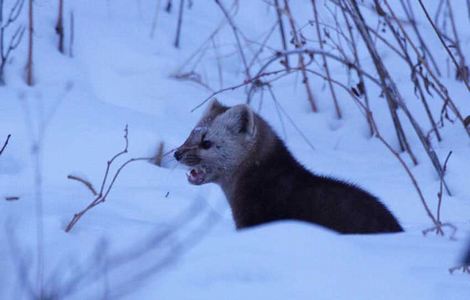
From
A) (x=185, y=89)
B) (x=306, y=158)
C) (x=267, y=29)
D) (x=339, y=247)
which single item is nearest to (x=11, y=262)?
(x=339, y=247)

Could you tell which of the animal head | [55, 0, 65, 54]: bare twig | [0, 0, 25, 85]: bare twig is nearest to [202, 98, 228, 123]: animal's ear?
the animal head

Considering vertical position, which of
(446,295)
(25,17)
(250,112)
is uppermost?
(25,17)

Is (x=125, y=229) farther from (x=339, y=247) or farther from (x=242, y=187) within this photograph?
(x=242, y=187)

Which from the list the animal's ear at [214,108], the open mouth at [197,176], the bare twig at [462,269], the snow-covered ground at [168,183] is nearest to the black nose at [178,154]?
the open mouth at [197,176]

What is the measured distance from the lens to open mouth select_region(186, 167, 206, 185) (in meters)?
5.53

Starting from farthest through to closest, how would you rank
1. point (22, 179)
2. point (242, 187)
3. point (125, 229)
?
point (22, 179) → point (242, 187) → point (125, 229)

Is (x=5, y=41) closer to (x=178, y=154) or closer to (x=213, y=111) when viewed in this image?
(x=213, y=111)

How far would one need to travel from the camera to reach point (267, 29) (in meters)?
9.76

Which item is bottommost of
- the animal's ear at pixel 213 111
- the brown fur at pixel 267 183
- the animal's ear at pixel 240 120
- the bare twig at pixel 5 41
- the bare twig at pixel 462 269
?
the bare twig at pixel 462 269

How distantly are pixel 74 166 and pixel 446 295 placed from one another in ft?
12.2

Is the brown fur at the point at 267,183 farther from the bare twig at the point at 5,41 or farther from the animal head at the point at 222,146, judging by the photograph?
the bare twig at the point at 5,41

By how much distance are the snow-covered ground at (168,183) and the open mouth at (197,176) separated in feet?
0.41

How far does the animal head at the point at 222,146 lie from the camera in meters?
5.54

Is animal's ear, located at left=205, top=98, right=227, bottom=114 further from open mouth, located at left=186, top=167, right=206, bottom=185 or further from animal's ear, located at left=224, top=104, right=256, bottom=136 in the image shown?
open mouth, located at left=186, top=167, right=206, bottom=185
